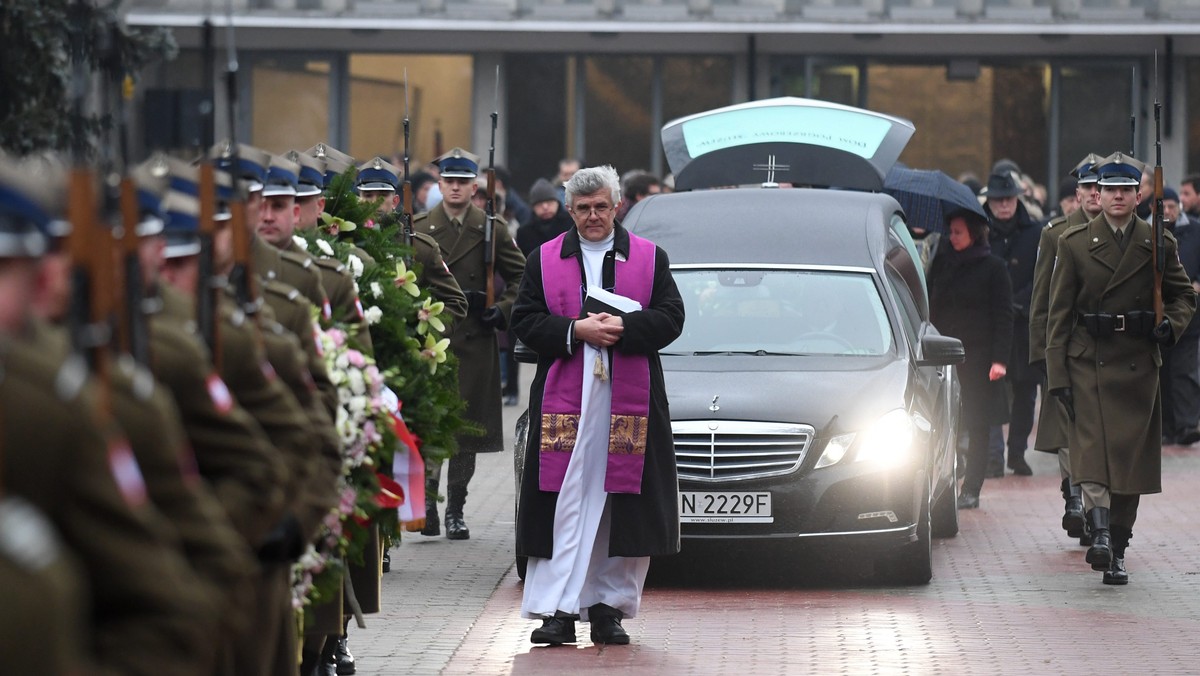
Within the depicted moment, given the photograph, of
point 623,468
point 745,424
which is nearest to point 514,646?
point 623,468

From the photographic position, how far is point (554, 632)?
8.86m

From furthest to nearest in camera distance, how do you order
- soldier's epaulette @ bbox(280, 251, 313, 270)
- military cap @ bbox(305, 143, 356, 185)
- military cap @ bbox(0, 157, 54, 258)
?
1. military cap @ bbox(305, 143, 356, 185)
2. soldier's epaulette @ bbox(280, 251, 313, 270)
3. military cap @ bbox(0, 157, 54, 258)

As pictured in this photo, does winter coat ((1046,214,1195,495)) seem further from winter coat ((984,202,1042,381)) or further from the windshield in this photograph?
winter coat ((984,202,1042,381))

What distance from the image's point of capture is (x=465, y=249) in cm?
1302

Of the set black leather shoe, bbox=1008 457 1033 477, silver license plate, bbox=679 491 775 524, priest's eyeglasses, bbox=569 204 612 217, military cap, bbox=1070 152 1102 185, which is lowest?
black leather shoe, bbox=1008 457 1033 477

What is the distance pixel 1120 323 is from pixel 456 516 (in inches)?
158

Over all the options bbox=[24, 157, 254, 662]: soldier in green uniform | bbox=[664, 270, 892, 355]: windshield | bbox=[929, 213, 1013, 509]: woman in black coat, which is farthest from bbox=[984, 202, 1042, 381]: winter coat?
bbox=[24, 157, 254, 662]: soldier in green uniform

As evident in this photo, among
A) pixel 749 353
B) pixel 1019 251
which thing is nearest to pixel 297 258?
pixel 749 353

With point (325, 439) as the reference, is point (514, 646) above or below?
below

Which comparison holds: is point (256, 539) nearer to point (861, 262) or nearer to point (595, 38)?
point (861, 262)

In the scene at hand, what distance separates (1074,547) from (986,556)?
69 centimetres

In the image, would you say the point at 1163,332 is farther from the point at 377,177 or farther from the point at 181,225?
the point at 181,225

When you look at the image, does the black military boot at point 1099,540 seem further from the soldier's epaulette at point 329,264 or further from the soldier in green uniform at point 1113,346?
the soldier's epaulette at point 329,264

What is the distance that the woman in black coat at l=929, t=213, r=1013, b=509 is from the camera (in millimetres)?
14070
